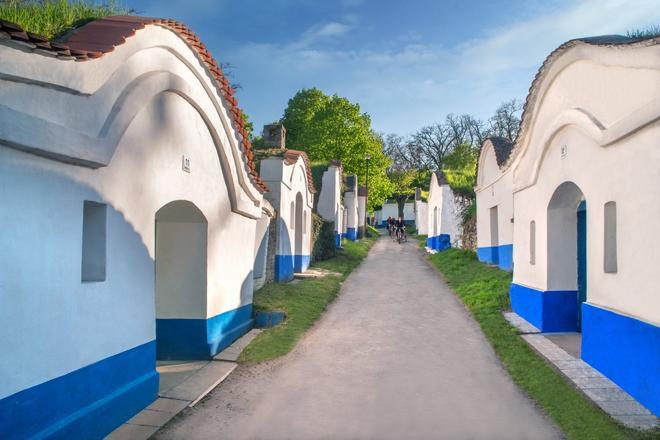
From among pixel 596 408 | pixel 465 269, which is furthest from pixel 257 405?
pixel 465 269

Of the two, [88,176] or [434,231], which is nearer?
[88,176]

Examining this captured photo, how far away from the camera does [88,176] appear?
177 inches

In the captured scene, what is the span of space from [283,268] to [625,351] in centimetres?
946

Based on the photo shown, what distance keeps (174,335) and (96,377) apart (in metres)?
2.87

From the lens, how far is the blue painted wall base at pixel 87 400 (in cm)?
368

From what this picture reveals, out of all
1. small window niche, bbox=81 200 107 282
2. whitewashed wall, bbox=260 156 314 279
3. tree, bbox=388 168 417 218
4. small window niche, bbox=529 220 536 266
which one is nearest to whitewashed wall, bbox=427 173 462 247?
whitewashed wall, bbox=260 156 314 279

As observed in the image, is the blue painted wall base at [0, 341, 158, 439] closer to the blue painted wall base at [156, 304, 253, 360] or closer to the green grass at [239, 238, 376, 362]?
the blue painted wall base at [156, 304, 253, 360]

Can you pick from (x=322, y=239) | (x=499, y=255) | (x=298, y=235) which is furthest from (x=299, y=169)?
(x=499, y=255)

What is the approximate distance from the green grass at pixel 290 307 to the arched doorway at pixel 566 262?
15.0 feet

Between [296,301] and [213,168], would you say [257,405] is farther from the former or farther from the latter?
[296,301]

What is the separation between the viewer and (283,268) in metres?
14.0

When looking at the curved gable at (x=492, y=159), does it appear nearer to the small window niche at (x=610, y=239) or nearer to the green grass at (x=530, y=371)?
the green grass at (x=530, y=371)

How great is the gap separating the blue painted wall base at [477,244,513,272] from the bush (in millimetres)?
5927

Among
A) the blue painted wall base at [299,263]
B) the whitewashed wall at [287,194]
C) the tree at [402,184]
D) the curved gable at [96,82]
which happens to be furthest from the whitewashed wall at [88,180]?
the tree at [402,184]
